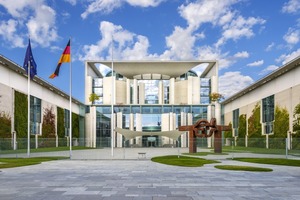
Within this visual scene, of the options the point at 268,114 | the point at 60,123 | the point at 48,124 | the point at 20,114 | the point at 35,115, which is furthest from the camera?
the point at 60,123

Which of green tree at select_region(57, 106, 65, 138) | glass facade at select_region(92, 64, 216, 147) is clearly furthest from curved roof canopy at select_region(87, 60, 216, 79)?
green tree at select_region(57, 106, 65, 138)

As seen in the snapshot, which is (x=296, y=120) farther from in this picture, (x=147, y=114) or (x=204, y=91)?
(x=204, y=91)

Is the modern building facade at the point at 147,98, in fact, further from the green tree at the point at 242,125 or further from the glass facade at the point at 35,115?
the glass facade at the point at 35,115

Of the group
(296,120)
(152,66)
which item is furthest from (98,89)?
(296,120)

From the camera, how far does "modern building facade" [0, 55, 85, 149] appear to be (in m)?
44.0

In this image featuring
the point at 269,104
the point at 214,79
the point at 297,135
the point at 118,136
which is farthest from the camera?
the point at 214,79

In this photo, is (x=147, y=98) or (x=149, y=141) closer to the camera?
(x=149, y=141)

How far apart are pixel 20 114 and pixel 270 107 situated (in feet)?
140

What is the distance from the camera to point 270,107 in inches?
2200

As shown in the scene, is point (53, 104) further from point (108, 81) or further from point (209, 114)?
point (209, 114)

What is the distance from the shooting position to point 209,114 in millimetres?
73188

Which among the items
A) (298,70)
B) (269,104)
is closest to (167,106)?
(269,104)

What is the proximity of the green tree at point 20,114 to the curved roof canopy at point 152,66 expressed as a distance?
109 feet

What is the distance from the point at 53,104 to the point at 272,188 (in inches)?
2310
